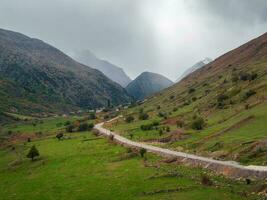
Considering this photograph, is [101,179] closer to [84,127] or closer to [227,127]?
[227,127]

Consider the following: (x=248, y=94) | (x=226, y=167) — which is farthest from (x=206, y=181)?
(x=248, y=94)

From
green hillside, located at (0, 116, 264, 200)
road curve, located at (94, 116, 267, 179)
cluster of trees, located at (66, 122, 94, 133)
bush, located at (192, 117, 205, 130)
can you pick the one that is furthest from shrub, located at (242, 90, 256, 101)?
cluster of trees, located at (66, 122, 94, 133)

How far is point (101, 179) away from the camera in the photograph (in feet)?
236

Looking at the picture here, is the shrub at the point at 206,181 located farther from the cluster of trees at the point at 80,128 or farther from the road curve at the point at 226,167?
the cluster of trees at the point at 80,128

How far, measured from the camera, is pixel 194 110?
16238cm

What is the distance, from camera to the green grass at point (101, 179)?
5681cm

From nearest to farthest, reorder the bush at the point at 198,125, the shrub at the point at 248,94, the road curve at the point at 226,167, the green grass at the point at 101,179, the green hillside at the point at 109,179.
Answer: the green hillside at the point at 109,179
the green grass at the point at 101,179
the road curve at the point at 226,167
the bush at the point at 198,125
the shrub at the point at 248,94

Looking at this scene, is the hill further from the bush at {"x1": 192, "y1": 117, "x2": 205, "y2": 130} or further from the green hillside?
the green hillside

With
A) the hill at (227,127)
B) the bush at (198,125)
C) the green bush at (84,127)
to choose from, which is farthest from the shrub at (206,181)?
the green bush at (84,127)

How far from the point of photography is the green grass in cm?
5681

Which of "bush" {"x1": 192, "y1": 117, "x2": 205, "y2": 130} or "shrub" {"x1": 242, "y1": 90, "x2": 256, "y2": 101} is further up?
"shrub" {"x1": 242, "y1": 90, "x2": 256, "y2": 101}

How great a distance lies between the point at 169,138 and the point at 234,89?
54.2m

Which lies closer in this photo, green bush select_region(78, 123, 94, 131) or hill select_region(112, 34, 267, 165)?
hill select_region(112, 34, 267, 165)

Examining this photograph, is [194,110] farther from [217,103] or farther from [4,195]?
[4,195]
